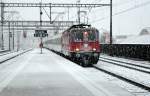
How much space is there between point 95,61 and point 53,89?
50.9 feet

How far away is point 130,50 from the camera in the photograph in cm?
3759

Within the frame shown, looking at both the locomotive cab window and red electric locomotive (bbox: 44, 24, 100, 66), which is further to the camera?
the locomotive cab window

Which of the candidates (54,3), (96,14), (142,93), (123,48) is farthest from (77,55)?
(96,14)

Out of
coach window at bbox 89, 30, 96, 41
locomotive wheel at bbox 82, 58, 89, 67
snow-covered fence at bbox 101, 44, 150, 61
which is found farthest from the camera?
snow-covered fence at bbox 101, 44, 150, 61

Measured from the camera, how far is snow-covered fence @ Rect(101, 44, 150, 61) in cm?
3300

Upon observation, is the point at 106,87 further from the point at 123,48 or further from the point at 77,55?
the point at 123,48

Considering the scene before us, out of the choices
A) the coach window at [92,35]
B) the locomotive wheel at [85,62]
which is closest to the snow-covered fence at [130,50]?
the coach window at [92,35]

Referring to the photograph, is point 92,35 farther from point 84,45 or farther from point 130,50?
point 130,50

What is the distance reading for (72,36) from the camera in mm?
29578

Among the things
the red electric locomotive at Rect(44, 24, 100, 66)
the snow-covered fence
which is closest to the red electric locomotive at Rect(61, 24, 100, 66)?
the red electric locomotive at Rect(44, 24, 100, 66)

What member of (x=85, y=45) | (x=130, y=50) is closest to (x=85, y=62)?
(x=85, y=45)

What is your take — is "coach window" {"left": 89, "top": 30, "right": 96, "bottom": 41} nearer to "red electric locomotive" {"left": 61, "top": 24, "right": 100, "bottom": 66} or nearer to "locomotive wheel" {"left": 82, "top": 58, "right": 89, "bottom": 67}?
"red electric locomotive" {"left": 61, "top": 24, "right": 100, "bottom": 66}

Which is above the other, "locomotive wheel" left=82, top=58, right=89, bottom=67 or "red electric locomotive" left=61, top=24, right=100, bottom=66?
"red electric locomotive" left=61, top=24, right=100, bottom=66

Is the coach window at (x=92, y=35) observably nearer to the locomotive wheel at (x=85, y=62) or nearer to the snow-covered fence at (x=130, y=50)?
the locomotive wheel at (x=85, y=62)
